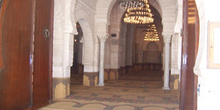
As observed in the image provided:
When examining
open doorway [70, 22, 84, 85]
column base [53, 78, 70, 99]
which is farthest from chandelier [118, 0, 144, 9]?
open doorway [70, 22, 84, 85]

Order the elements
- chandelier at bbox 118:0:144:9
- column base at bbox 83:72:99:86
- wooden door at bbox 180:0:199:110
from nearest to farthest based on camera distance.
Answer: wooden door at bbox 180:0:199:110 → column base at bbox 83:72:99:86 → chandelier at bbox 118:0:144:9

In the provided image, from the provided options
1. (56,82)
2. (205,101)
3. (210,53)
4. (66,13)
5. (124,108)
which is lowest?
(124,108)

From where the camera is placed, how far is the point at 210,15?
221 centimetres

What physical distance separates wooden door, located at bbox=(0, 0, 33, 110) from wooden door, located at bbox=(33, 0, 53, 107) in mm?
237

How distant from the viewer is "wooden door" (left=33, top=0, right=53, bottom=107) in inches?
212

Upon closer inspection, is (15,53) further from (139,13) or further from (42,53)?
(139,13)

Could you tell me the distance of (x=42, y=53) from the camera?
5.73 m

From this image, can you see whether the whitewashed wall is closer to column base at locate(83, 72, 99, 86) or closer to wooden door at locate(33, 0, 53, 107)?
wooden door at locate(33, 0, 53, 107)

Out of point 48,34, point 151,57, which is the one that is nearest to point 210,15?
point 48,34

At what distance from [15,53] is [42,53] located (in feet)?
3.67

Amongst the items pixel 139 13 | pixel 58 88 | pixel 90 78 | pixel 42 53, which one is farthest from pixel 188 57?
pixel 139 13

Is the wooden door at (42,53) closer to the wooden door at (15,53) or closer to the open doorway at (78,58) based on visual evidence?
the wooden door at (15,53)

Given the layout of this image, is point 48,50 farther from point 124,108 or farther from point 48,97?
point 124,108

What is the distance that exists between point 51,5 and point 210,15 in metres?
4.94
